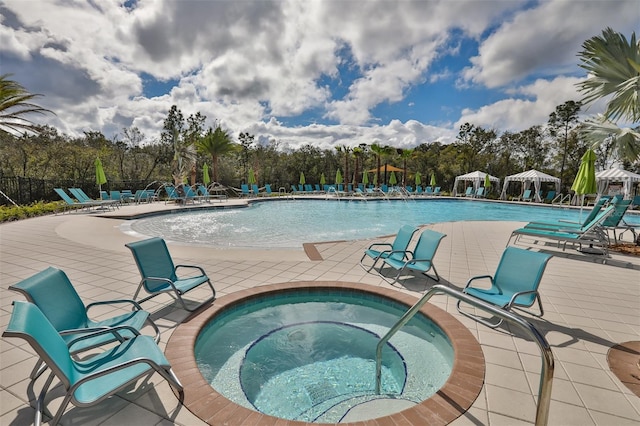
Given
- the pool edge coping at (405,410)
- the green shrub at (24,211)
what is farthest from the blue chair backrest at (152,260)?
the green shrub at (24,211)

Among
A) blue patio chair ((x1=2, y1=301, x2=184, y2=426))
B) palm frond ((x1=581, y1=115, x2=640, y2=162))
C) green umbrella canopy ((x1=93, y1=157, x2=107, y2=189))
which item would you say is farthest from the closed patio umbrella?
green umbrella canopy ((x1=93, y1=157, x2=107, y2=189))

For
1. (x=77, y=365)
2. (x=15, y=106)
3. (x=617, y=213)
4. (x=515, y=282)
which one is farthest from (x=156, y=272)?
(x=15, y=106)

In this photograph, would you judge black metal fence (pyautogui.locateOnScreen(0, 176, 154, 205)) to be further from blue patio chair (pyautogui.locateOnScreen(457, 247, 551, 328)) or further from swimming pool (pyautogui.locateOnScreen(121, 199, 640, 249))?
blue patio chair (pyautogui.locateOnScreen(457, 247, 551, 328))

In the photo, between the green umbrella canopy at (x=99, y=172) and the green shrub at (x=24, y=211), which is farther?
the green umbrella canopy at (x=99, y=172)

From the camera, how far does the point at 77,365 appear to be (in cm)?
200

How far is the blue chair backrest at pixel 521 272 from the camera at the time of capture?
328cm

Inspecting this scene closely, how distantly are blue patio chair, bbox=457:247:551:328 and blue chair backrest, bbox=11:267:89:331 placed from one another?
397cm

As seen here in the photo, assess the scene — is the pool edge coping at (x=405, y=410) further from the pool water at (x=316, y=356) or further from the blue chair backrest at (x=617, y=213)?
the blue chair backrest at (x=617, y=213)

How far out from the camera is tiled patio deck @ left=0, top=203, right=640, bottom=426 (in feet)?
6.47

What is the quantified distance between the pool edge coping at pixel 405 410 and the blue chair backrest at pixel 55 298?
80 cm

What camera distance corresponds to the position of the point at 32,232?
26.1 ft

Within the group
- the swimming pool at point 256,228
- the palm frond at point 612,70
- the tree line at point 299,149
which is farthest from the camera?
the swimming pool at point 256,228

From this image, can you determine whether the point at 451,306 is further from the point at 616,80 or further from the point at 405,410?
the point at 616,80

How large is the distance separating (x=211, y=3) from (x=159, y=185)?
16787mm
